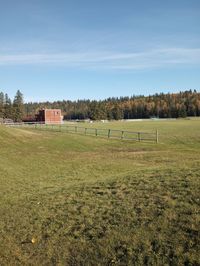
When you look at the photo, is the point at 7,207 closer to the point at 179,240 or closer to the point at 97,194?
the point at 97,194

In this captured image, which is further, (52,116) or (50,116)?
(52,116)

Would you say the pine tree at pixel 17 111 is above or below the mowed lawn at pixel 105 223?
above

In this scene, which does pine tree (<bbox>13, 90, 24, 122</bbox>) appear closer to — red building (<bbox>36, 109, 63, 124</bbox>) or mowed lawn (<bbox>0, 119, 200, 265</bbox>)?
red building (<bbox>36, 109, 63, 124</bbox>)

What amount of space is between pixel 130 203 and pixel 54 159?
53.5ft

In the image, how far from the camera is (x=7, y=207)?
37.7ft

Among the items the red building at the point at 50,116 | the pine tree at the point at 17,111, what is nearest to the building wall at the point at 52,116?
the red building at the point at 50,116

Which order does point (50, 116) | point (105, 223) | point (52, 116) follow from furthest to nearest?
point (52, 116), point (50, 116), point (105, 223)

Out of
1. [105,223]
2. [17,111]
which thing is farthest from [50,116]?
[105,223]

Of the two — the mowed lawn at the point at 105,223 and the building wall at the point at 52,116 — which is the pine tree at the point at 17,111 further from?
the mowed lawn at the point at 105,223

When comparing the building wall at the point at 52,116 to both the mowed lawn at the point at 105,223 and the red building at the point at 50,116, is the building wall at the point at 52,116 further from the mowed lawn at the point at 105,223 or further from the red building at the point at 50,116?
the mowed lawn at the point at 105,223

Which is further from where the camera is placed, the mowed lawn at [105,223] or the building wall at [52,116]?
the building wall at [52,116]

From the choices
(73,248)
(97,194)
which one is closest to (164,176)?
(97,194)

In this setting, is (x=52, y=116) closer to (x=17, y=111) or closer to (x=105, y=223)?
(x=17, y=111)

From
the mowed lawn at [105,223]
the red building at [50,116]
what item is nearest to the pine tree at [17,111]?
the red building at [50,116]
